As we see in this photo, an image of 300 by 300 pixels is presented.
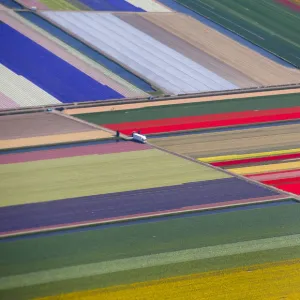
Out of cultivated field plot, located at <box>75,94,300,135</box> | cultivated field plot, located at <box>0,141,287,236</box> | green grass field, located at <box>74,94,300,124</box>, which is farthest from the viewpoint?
green grass field, located at <box>74,94,300,124</box>

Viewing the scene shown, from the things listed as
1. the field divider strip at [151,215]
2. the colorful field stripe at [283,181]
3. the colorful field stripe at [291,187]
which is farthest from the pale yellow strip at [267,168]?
the field divider strip at [151,215]

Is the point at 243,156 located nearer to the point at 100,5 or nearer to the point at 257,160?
the point at 257,160

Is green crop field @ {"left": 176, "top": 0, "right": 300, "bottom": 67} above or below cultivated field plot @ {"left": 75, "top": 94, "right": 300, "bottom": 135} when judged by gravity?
above

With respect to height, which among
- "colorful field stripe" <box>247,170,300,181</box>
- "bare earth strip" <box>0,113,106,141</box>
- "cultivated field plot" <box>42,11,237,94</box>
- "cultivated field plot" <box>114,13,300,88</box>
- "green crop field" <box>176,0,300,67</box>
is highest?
"green crop field" <box>176,0,300,67</box>

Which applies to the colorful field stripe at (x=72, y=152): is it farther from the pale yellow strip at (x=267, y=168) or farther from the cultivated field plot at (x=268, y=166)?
the pale yellow strip at (x=267, y=168)

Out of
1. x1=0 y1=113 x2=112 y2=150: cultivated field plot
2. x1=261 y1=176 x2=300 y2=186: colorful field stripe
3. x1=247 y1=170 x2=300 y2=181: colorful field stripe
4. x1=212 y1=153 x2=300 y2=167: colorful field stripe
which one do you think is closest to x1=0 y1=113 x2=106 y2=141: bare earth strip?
x1=0 y1=113 x2=112 y2=150: cultivated field plot

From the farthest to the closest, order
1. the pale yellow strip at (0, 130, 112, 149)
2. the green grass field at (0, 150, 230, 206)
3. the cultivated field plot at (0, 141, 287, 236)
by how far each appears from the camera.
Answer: the pale yellow strip at (0, 130, 112, 149)
the green grass field at (0, 150, 230, 206)
the cultivated field plot at (0, 141, 287, 236)

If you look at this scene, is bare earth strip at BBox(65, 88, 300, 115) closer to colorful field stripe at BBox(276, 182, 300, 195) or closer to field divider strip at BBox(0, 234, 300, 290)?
colorful field stripe at BBox(276, 182, 300, 195)
